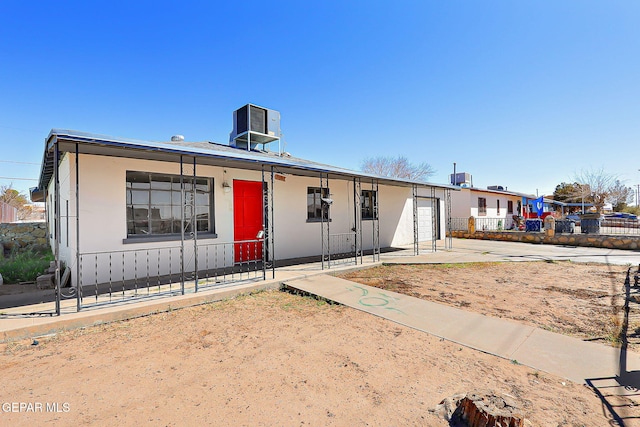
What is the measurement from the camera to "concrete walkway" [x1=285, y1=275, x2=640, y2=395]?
3031 mm

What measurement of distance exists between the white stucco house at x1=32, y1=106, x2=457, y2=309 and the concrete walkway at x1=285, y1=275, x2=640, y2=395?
232cm

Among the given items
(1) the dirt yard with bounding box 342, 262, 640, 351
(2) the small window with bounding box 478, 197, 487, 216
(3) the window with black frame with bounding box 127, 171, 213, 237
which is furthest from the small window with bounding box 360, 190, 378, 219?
(2) the small window with bounding box 478, 197, 487, 216

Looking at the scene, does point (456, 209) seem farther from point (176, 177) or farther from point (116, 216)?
point (116, 216)

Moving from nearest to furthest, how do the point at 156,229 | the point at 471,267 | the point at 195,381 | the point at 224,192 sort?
the point at 195,381 → the point at 156,229 → the point at 224,192 → the point at 471,267

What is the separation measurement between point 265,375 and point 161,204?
545 centimetres

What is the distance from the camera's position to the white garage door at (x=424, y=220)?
14641 millimetres

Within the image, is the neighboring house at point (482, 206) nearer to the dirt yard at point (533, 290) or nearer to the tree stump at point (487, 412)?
the dirt yard at point (533, 290)

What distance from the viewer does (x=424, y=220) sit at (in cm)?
1498

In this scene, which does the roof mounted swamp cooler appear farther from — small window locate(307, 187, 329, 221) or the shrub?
the shrub

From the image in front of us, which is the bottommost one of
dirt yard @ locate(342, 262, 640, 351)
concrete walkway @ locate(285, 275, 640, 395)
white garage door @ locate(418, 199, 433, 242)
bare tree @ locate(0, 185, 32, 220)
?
dirt yard @ locate(342, 262, 640, 351)

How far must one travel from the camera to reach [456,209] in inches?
789

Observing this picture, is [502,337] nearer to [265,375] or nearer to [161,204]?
[265,375]

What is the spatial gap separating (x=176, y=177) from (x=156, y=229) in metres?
1.36

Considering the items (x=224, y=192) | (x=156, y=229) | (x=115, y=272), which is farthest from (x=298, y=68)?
(x=115, y=272)
